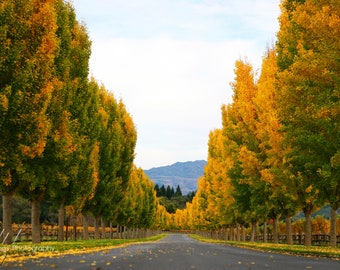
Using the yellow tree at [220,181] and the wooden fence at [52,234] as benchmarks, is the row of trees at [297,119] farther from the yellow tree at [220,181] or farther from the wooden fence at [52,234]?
the wooden fence at [52,234]

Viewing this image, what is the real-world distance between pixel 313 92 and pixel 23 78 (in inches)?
432

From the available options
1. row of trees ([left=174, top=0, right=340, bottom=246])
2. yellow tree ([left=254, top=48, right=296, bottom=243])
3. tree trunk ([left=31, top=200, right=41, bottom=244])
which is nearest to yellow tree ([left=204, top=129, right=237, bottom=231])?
row of trees ([left=174, top=0, right=340, bottom=246])

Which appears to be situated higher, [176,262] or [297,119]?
[297,119]

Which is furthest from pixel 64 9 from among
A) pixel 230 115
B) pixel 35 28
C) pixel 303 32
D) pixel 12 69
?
pixel 230 115

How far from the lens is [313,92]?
1967cm

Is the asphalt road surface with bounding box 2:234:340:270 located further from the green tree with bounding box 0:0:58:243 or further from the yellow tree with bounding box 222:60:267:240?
the yellow tree with bounding box 222:60:267:240

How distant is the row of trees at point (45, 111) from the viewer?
17203 mm

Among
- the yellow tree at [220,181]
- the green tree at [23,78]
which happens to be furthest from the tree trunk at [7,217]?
the yellow tree at [220,181]

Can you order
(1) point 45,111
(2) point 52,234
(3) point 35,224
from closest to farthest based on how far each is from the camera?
(1) point 45,111
(3) point 35,224
(2) point 52,234

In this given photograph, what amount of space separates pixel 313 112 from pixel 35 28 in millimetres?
11007

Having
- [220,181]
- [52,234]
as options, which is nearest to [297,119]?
[220,181]

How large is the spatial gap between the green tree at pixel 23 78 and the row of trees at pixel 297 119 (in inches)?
382

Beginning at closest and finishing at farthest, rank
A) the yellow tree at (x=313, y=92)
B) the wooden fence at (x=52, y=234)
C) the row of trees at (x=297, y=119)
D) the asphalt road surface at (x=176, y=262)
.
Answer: the asphalt road surface at (x=176, y=262) → the yellow tree at (x=313, y=92) → the row of trees at (x=297, y=119) → the wooden fence at (x=52, y=234)

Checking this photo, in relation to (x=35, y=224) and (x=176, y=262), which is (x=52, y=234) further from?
(x=176, y=262)
